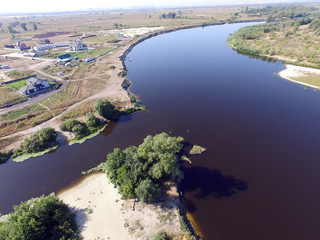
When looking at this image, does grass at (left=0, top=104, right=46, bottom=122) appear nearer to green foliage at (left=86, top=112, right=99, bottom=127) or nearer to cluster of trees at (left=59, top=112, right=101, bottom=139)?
cluster of trees at (left=59, top=112, right=101, bottom=139)

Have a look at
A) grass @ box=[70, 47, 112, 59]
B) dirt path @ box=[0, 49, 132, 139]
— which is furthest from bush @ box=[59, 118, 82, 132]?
grass @ box=[70, 47, 112, 59]

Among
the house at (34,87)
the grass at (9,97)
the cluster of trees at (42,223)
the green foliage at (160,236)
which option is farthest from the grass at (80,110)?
the green foliage at (160,236)

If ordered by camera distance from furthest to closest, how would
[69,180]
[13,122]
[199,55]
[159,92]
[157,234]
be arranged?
[199,55] < [159,92] < [13,122] < [69,180] < [157,234]

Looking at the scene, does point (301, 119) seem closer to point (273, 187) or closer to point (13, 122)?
point (273, 187)

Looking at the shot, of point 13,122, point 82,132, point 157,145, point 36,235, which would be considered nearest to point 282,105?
point 157,145

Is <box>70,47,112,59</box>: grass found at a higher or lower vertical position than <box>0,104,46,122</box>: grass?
higher

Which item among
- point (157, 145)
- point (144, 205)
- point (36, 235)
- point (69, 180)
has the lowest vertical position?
point (69, 180)

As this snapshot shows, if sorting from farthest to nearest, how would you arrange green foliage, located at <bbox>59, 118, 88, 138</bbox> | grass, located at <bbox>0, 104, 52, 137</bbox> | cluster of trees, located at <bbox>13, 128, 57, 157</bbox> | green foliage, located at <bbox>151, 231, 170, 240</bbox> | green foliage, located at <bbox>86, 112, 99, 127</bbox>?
1. grass, located at <bbox>0, 104, 52, 137</bbox>
2. green foliage, located at <bbox>86, 112, 99, 127</bbox>
3. green foliage, located at <bbox>59, 118, 88, 138</bbox>
4. cluster of trees, located at <bbox>13, 128, 57, 157</bbox>
5. green foliage, located at <bbox>151, 231, 170, 240</bbox>

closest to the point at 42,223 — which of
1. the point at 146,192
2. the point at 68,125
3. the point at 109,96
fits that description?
the point at 146,192
